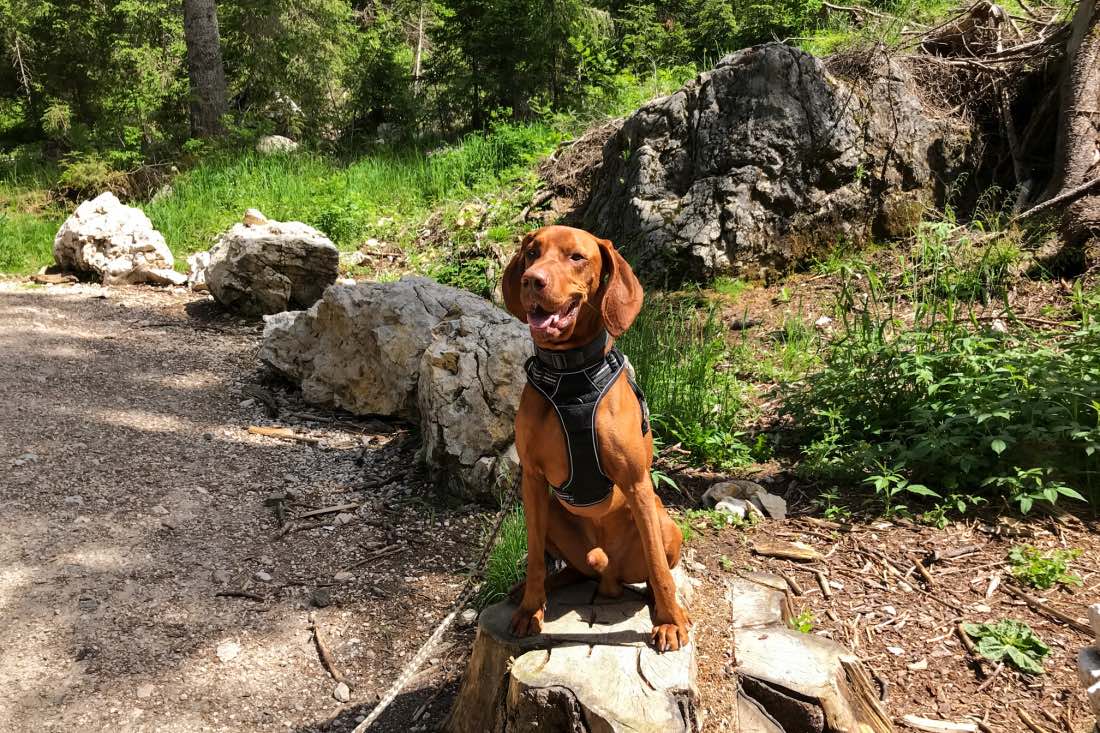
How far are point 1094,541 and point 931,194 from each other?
13.2ft

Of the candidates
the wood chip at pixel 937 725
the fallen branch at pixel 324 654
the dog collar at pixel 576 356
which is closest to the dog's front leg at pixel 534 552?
the dog collar at pixel 576 356

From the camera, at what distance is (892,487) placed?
12.4ft

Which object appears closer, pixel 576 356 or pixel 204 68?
pixel 576 356

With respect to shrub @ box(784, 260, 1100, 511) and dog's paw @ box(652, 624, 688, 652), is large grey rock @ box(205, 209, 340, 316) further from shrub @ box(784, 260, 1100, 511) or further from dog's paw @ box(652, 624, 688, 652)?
dog's paw @ box(652, 624, 688, 652)

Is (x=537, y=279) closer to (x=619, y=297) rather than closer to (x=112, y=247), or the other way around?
(x=619, y=297)

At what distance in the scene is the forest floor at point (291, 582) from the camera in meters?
2.79

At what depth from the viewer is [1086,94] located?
567 cm

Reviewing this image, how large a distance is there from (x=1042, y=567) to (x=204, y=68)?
12.0m

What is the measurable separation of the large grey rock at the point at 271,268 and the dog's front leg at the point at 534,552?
5.45 meters

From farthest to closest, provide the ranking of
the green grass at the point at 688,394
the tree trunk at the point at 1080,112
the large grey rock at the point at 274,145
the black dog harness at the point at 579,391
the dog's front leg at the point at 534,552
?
the large grey rock at the point at 274,145
the tree trunk at the point at 1080,112
the green grass at the point at 688,394
the dog's front leg at the point at 534,552
the black dog harness at the point at 579,391

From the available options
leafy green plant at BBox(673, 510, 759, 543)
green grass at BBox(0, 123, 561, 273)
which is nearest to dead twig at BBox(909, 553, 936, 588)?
leafy green plant at BBox(673, 510, 759, 543)

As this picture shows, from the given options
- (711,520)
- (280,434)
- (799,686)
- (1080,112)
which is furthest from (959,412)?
(280,434)

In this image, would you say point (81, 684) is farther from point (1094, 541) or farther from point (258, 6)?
point (258, 6)

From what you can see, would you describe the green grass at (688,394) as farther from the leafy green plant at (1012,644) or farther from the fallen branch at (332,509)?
the fallen branch at (332,509)
